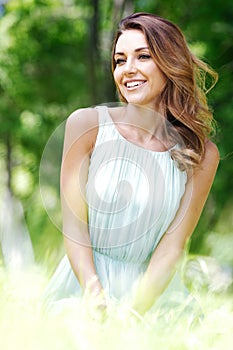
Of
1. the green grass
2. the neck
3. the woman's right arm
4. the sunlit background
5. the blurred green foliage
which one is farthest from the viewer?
the blurred green foliage

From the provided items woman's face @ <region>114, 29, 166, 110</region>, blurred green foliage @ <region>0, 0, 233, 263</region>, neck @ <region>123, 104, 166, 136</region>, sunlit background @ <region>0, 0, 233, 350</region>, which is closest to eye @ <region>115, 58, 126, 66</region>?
woman's face @ <region>114, 29, 166, 110</region>

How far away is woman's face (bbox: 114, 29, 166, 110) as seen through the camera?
214cm

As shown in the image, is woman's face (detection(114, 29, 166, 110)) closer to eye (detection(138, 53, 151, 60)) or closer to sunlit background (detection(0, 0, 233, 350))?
eye (detection(138, 53, 151, 60))

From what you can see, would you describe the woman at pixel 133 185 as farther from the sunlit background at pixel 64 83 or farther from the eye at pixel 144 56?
the sunlit background at pixel 64 83

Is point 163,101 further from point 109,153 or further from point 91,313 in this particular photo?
point 91,313

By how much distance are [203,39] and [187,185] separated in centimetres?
379

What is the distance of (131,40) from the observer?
2.15m

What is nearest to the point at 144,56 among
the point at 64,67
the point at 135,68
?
the point at 135,68

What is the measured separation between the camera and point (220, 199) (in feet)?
18.2

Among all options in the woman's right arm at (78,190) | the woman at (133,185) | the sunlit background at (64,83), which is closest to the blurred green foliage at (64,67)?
the sunlit background at (64,83)

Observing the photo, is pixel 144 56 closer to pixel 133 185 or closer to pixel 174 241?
pixel 133 185

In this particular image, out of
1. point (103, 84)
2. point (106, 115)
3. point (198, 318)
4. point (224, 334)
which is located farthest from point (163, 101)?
point (103, 84)

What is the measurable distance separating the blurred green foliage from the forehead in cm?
303

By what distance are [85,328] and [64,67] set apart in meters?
5.73
